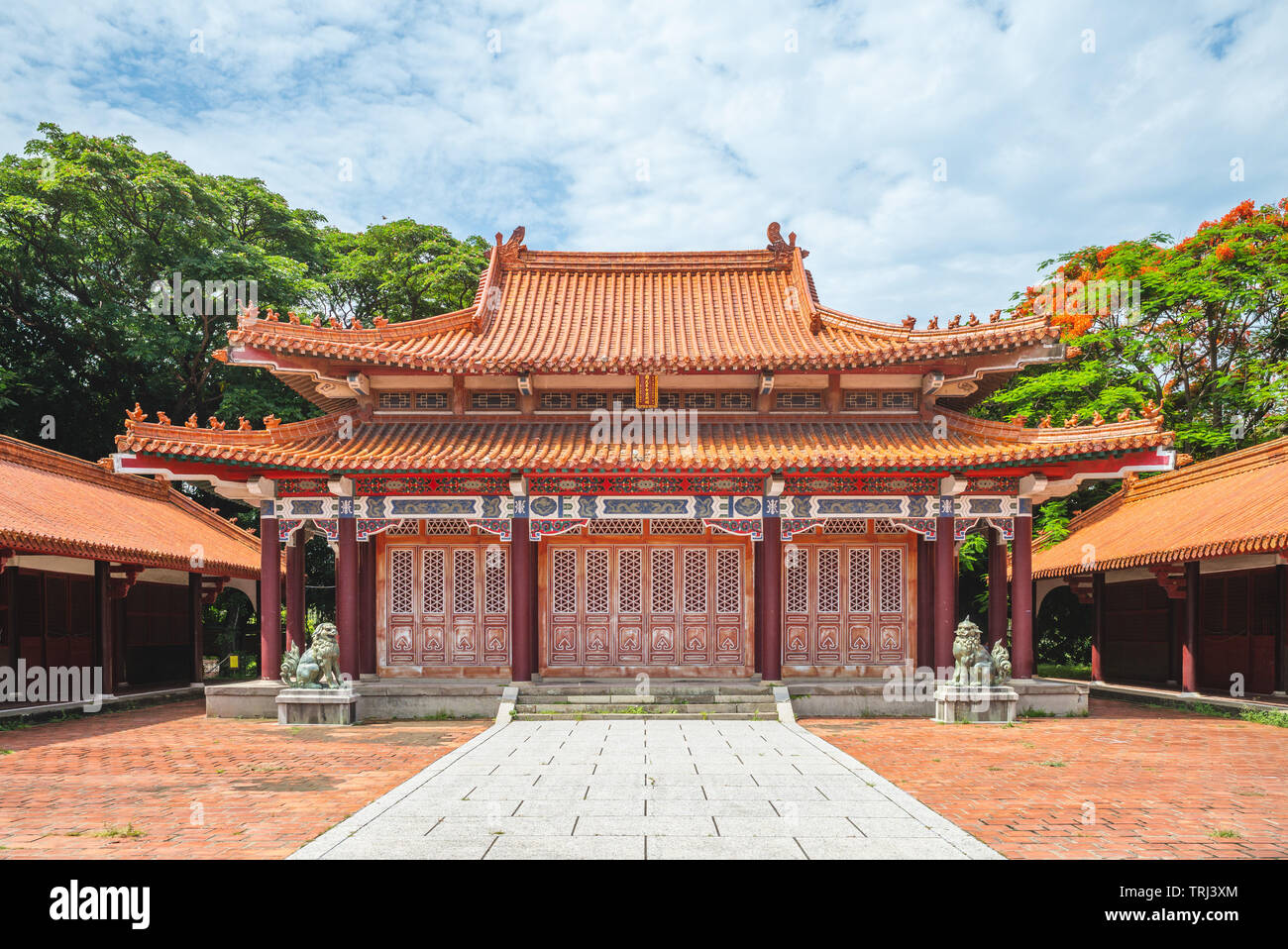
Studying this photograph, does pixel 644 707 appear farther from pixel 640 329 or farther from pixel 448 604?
pixel 640 329

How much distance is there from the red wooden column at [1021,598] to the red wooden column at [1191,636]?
11.9 ft

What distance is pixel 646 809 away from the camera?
7109mm

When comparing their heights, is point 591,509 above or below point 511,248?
below

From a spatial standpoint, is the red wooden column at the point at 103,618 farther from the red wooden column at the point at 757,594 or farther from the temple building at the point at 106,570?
the red wooden column at the point at 757,594

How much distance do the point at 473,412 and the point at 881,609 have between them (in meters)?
7.92

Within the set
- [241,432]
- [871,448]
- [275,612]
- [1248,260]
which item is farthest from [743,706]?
[1248,260]

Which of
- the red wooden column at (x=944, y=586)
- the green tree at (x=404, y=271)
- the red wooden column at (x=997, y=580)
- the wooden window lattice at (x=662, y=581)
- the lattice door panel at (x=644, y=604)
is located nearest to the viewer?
the red wooden column at (x=944, y=586)

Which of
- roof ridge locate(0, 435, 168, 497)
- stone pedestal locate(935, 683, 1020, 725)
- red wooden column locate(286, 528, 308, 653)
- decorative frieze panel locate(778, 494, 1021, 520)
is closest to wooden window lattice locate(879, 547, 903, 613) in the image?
Result: decorative frieze panel locate(778, 494, 1021, 520)

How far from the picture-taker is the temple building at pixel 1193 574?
13.7 m

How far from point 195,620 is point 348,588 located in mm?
6891

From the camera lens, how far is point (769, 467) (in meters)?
13.1

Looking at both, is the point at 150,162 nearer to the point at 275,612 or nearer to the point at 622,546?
the point at 275,612

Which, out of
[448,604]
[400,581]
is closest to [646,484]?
[448,604]

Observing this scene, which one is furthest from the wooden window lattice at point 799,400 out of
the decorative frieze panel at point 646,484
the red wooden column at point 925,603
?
Answer: the red wooden column at point 925,603
